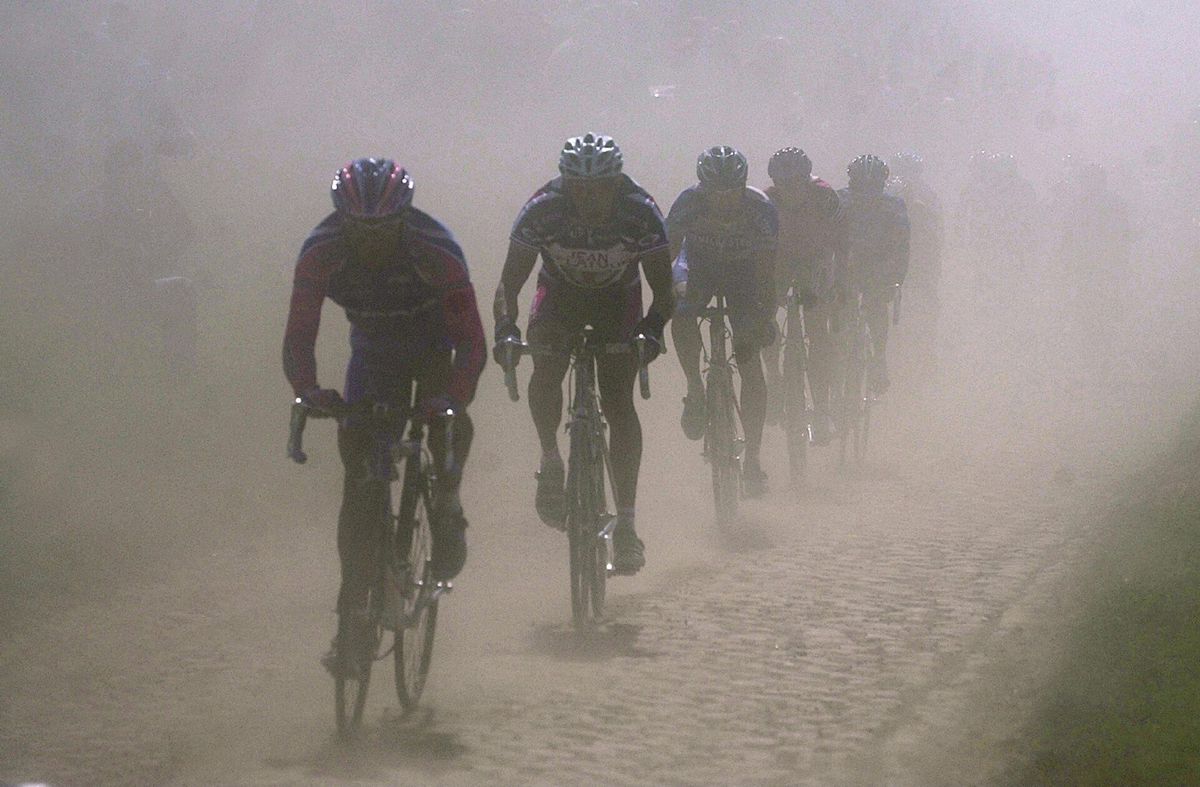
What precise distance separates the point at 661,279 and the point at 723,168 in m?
2.41

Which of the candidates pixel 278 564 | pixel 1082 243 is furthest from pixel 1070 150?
pixel 278 564

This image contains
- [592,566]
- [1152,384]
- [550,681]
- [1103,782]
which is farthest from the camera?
[1152,384]

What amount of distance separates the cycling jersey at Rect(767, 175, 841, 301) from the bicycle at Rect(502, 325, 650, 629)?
4398 mm

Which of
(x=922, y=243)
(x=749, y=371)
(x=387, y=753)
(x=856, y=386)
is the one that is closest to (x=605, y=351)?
(x=387, y=753)

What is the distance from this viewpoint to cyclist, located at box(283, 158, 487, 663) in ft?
21.1

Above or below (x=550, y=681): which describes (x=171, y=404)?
above

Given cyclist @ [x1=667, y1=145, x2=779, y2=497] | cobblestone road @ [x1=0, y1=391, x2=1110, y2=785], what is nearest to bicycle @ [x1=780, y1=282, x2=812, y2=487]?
cobblestone road @ [x1=0, y1=391, x2=1110, y2=785]

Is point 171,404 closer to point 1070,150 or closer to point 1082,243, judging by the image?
point 1082,243

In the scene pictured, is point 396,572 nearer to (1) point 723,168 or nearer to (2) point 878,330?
(1) point 723,168

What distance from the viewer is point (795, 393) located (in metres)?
13.0

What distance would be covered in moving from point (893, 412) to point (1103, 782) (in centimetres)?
1180

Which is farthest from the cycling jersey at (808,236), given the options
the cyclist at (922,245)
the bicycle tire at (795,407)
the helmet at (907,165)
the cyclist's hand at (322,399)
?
the helmet at (907,165)

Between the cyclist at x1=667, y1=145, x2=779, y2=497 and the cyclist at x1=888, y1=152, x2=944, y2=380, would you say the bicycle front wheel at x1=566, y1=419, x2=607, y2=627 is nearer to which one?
the cyclist at x1=667, y1=145, x2=779, y2=497

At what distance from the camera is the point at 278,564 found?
1061cm
